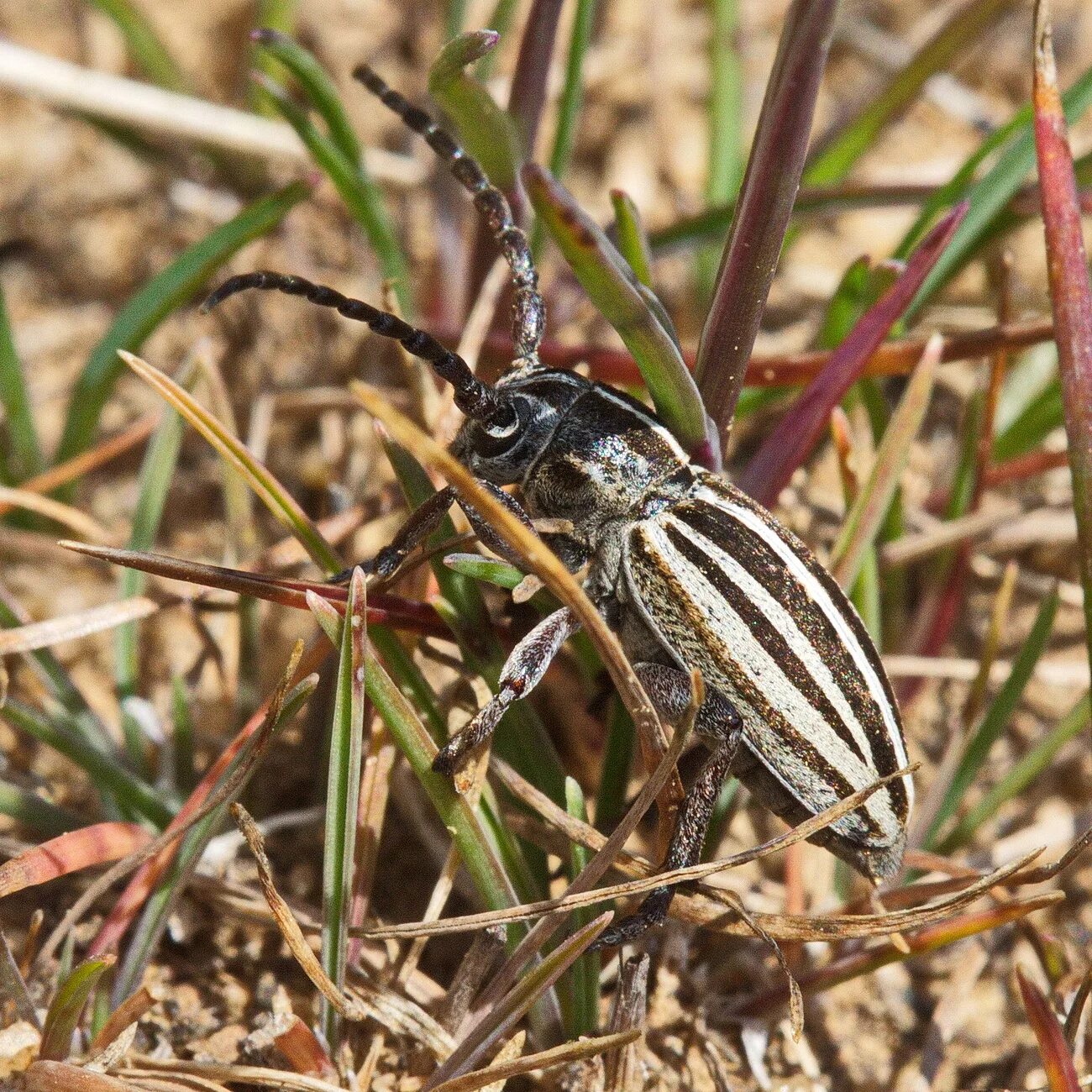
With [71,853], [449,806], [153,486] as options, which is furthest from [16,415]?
[449,806]

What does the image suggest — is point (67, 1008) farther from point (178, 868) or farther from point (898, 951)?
point (898, 951)

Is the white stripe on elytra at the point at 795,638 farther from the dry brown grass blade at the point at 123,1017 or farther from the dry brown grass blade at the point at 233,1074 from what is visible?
the dry brown grass blade at the point at 123,1017

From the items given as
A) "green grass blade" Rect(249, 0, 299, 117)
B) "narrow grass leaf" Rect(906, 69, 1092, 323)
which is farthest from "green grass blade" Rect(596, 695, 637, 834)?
"green grass blade" Rect(249, 0, 299, 117)

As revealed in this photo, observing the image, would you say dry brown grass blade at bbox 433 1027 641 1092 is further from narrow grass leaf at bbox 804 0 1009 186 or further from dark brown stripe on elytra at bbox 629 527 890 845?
narrow grass leaf at bbox 804 0 1009 186

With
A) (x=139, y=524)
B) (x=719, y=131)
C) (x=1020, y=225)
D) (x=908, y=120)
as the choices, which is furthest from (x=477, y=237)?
(x=908, y=120)

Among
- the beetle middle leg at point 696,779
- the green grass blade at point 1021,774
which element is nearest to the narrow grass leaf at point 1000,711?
the green grass blade at point 1021,774

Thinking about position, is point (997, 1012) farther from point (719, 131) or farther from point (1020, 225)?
point (719, 131)
